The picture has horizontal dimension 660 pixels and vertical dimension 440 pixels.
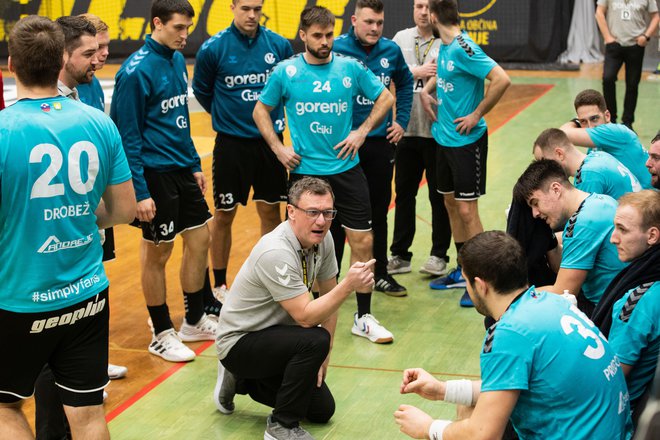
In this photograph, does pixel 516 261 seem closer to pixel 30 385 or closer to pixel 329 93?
pixel 30 385

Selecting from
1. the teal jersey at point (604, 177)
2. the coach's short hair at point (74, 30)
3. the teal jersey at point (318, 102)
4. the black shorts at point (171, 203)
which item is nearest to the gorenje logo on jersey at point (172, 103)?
the black shorts at point (171, 203)

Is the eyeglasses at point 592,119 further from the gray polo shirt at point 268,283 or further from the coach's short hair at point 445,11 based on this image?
the gray polo shirt at point 268,283

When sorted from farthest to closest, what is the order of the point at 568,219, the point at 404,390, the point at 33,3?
the point at 33,3
the point at 568,219
the point at 404,390

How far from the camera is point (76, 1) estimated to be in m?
21.2

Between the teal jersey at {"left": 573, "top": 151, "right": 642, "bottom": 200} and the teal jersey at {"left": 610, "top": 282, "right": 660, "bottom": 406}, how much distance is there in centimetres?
169

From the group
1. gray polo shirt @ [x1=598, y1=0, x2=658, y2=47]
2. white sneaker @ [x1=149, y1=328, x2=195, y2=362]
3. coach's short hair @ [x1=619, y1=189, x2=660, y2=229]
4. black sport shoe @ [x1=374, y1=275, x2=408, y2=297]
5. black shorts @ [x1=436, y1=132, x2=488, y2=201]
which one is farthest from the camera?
gray polo shirt @ [x1=598, y1=0, x2=658, y2=47]

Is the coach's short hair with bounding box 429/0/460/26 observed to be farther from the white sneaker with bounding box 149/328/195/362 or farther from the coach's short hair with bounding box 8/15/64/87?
the coach's short hair with bounding box 8/15/64/87

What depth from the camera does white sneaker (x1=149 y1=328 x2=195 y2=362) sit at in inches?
242

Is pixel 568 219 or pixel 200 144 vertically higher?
pixel 568 219

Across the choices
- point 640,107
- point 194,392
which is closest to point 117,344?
point 194,392

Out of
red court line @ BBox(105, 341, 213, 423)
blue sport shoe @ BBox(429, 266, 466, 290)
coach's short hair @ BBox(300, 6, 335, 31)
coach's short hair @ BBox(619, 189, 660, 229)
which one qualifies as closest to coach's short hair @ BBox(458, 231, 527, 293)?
coach's short hair @ BBox(619, 189, 660, 229)

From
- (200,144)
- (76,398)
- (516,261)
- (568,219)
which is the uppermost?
(516,261)

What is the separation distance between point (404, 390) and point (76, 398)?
140 cm

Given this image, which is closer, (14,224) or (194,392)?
(14,224)
